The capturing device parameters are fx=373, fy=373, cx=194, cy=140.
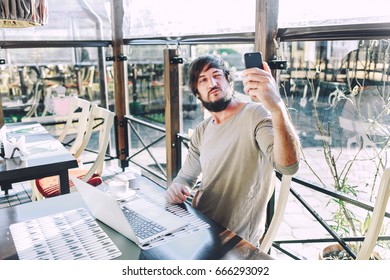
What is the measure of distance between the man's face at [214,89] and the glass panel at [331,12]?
0.67 m

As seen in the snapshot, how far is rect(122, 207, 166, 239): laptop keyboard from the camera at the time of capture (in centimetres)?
128

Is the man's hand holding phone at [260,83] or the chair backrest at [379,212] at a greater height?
the man's hand holding phone at [260,83]

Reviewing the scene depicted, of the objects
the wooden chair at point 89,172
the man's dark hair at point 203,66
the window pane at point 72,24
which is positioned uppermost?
the window pane at point 72,24

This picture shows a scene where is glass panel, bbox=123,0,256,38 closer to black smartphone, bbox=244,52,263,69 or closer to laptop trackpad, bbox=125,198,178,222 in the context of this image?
black smartphone, bbox=244,52,263,69

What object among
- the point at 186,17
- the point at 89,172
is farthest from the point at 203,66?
the point at 89,172

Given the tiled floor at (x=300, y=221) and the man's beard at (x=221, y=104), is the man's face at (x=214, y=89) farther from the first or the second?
the tiled floor at (x=300, y=221)

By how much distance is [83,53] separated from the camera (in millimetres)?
4262

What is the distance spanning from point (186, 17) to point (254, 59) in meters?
1.97

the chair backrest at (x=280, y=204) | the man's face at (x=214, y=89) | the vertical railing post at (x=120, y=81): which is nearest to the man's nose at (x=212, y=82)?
the man's face at (x=214, y=89)

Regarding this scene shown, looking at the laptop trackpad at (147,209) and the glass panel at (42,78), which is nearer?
the laptop trackpad at (147,209)

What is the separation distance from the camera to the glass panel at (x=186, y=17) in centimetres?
251

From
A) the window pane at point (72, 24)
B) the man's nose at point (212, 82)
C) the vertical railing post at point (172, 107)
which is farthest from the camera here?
the window pane at point (72, 24)

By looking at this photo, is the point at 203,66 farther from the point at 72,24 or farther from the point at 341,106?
the point at 72,24
